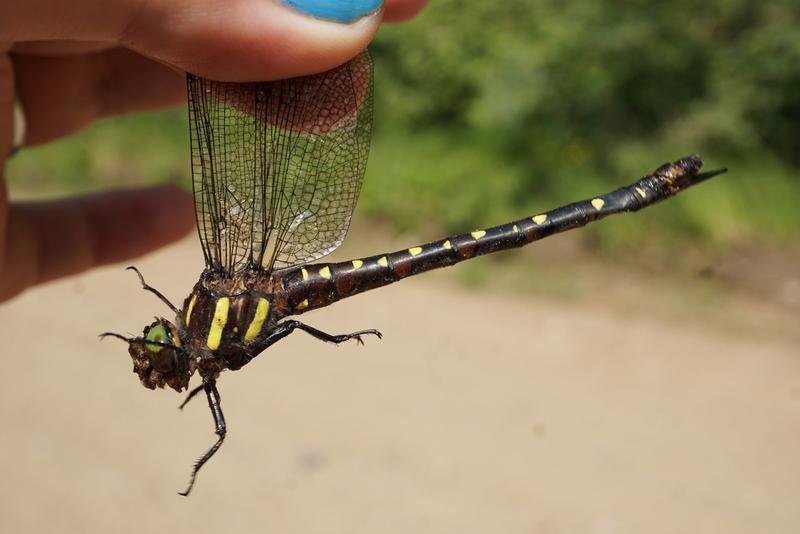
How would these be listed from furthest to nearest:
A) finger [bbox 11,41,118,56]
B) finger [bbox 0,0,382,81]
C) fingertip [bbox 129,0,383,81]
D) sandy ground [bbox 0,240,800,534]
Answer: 1. sandy ground [bbox 0,240,800,534]
2. finger [bbox 11,41,118,56]
3. fingertip [bbox 129,0,383,81]
4. finger [bbox 0,0,382,81]

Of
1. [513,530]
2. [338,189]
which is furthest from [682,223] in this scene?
[338,189]

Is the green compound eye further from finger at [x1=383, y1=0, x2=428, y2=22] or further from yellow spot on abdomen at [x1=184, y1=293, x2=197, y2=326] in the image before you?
finger at [x1=383, y1=0, x2=428, y2=22]

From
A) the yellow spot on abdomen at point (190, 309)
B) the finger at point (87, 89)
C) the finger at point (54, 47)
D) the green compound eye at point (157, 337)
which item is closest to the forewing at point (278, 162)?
the yellow spot on abdomen at point (190, 309)

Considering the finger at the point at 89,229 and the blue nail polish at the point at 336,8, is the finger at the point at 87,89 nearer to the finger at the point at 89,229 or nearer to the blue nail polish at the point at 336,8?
→ the finger at the point at 89,229

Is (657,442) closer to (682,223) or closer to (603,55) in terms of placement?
(682,223)

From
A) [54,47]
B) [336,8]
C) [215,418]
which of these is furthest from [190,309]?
[54,47]

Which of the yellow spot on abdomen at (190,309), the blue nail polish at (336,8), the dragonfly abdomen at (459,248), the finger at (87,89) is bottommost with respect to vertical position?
the dragonfly abdomen at (459,248)

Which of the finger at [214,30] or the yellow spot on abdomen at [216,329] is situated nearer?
the finger at [214,30]

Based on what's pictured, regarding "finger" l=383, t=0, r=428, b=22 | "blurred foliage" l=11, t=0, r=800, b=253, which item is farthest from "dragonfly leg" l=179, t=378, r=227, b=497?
"blurred foliage" l=11, t=0, r=800, b=253
